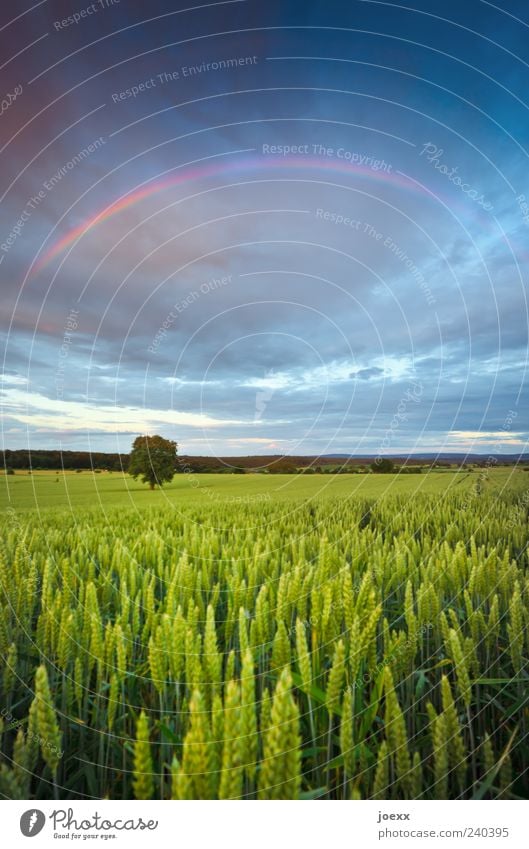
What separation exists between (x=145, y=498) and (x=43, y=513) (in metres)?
1.06

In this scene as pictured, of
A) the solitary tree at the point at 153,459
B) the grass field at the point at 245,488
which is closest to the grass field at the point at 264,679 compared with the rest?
the solitary tree at the point at 153,459

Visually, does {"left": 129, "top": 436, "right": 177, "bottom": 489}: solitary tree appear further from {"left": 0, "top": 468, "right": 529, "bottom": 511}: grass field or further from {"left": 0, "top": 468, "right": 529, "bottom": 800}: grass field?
{"left": 0, "top": 468, "right": 529, "bottom": 800}: grass field

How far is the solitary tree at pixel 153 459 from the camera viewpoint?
3.81 meters

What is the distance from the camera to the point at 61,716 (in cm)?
141

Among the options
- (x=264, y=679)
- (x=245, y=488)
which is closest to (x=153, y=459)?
(x=245, y=488)

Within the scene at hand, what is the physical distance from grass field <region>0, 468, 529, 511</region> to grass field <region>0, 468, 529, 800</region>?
1.73 meters

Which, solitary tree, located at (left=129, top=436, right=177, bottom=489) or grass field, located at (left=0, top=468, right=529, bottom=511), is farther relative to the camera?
grass field, located at (left=0, top=468, right=529, bottom=511)

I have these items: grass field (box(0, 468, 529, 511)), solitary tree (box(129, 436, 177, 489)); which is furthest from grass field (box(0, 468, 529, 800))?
grass field (box(0, 468, 529, 511))

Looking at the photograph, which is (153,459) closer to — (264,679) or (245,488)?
(245,488)

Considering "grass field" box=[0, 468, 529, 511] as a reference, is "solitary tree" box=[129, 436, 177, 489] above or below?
above

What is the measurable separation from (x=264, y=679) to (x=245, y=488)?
3.86 meters

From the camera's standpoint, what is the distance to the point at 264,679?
5.21ft

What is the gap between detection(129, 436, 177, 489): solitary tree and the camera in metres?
3.81

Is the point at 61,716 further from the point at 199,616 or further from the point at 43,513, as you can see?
the point at 43,513
